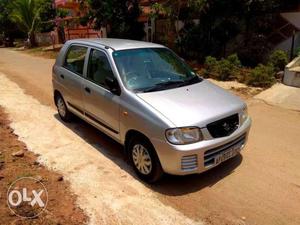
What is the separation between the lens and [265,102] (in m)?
7.95

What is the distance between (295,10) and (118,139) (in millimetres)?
10420

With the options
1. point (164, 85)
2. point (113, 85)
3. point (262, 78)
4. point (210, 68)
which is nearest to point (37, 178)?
point (113, 85)

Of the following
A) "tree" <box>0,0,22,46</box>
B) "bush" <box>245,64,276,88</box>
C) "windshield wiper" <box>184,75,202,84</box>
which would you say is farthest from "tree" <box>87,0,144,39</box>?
"tree" <box>0,0,22,46</box>

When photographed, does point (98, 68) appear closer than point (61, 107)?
Yes

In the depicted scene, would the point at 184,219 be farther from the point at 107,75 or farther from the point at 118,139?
the point at 107,75

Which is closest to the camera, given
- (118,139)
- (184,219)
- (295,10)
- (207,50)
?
(184,219)

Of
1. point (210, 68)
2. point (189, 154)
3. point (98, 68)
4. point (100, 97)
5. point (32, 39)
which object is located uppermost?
point (98, 68)

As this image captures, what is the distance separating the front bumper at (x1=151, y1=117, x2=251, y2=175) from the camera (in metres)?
3.80

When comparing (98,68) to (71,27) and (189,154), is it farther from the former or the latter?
(71,27)

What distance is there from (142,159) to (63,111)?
3095 millimetres

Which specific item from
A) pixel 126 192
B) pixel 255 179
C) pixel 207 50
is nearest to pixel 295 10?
Result: pixel 207 50

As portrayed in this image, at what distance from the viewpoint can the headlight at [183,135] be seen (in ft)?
12.5

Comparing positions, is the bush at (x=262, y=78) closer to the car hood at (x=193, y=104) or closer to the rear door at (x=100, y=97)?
the car hood at (x=193, y=104)

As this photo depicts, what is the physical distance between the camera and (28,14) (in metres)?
28.8
